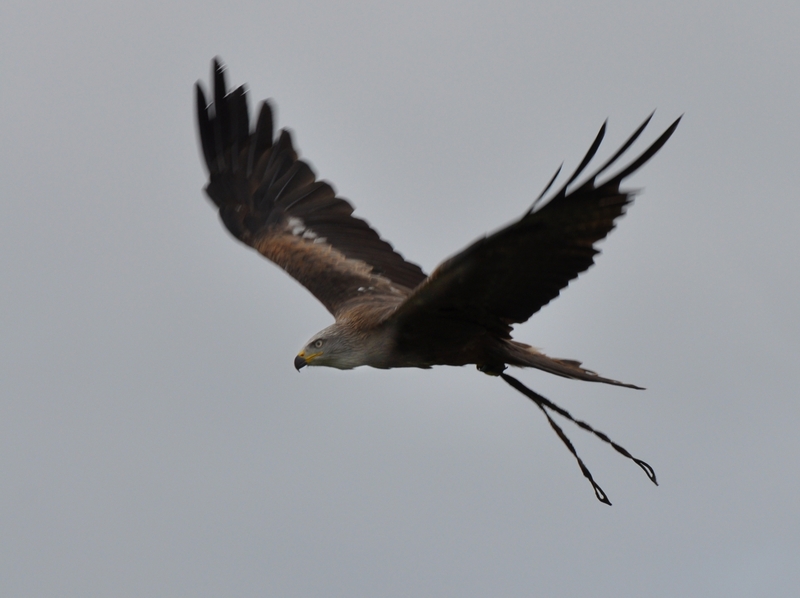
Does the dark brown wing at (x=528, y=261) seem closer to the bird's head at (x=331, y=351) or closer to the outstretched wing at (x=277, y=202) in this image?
the bird's head at (x=331, y=351)

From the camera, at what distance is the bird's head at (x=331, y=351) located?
835 centimetres

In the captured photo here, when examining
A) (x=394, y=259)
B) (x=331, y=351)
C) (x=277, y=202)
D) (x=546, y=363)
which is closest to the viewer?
(x=546, y=363)

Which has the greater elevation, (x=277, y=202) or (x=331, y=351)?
(x=277, y=202)

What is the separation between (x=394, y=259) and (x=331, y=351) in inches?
78.0

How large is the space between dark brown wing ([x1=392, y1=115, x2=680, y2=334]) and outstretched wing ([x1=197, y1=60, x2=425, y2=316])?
7.58ft

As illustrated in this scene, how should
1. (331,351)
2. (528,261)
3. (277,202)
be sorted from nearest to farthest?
(528,261) → (331,351) → (277,202)

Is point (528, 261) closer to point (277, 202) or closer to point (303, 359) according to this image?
point (303, 359)

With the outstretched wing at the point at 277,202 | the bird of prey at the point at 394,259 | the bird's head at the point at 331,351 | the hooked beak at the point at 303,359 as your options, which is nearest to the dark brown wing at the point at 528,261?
the bird of prey at the point at 394,259

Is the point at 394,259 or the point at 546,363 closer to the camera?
the point at 546,363

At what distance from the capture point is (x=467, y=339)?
8.07 m

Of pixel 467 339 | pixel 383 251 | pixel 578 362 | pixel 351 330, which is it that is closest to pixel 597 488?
pixel 578 362

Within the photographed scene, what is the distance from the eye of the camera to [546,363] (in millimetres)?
8008

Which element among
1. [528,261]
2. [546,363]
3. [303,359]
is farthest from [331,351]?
[528,261]

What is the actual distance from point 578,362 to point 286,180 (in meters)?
3.67
